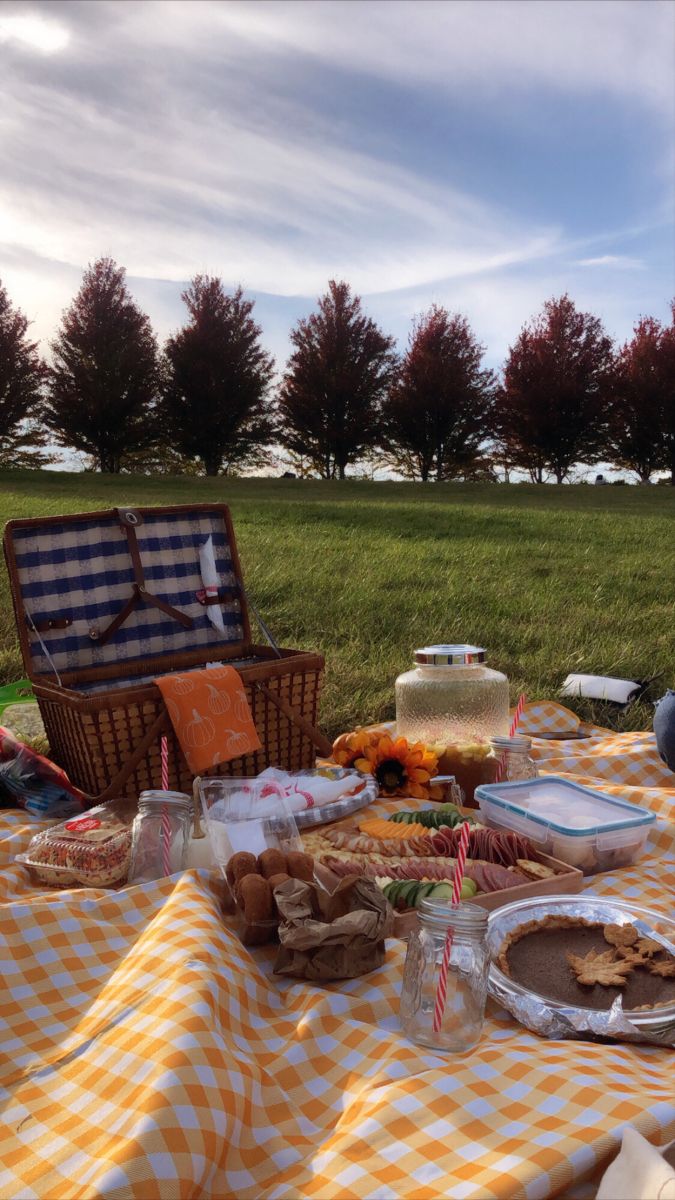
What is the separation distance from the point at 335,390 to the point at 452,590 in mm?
21024

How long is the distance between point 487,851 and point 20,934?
1.02m

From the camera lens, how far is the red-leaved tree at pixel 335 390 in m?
26.9

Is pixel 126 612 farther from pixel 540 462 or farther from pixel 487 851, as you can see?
pixel 540 462

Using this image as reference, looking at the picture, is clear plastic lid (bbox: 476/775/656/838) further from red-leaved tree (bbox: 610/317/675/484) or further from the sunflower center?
red-leaved tree (bbox: 610/317/675/484)

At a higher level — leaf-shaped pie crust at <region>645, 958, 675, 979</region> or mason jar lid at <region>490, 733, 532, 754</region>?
mason jar lid at <region>490, 733, 532, 754</region>

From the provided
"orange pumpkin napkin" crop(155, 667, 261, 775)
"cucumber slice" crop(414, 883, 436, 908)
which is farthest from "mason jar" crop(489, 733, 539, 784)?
"cucumber slice" crop(414, 883, 436, 908)

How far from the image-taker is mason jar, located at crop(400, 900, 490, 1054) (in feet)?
5.00

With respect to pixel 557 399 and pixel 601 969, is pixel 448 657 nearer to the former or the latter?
pixel 601 969

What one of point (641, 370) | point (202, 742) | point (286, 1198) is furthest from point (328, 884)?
point (641, 370)

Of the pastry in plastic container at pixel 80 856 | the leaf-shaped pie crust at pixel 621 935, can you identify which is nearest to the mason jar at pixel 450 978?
the leaf-shaped pie crust at pixel 621 935

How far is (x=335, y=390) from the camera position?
88.0 ft

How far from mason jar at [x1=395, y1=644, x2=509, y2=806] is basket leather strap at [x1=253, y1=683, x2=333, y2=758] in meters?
0.29

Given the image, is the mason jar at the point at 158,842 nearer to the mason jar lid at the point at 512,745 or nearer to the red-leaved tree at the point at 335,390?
the mason jar lid at the point at 512,745

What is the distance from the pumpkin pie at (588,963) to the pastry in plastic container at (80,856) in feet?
3.10
